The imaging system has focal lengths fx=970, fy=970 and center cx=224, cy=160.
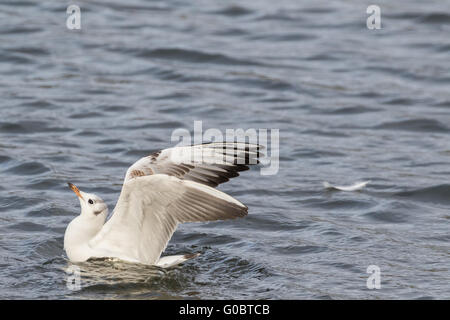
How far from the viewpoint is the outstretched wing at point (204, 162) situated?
811 centimetres

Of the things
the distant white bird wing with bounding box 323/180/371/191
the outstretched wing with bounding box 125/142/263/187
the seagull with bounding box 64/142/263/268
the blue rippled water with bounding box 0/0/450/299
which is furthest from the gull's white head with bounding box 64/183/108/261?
the distant white bird wing with bounding box 323/180/371/191

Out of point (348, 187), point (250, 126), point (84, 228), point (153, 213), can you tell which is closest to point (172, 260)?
point (153, 213)

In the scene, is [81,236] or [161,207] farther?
[81,236]

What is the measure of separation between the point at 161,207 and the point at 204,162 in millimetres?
649

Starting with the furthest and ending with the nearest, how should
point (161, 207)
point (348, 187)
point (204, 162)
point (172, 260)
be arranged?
point (348, 187)
point (204, 162)
point (172, 260)
point (161, 207)

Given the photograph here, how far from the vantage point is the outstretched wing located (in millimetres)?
8109

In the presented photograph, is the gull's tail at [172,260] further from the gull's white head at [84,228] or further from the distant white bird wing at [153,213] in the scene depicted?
the gull's white head at [84,228]

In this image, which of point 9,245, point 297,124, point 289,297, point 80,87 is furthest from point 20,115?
point 289,297

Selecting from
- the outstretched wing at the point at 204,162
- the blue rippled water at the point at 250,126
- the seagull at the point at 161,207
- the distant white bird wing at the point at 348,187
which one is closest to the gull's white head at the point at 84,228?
the seagull at the point at 161,207

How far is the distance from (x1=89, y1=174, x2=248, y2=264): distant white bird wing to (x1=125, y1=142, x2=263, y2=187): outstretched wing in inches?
15.2

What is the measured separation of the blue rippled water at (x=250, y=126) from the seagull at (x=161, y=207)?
168mm

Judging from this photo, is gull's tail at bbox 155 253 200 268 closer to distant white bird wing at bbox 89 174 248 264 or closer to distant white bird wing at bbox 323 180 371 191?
distant white bird wing at bbox 89 174 248 264

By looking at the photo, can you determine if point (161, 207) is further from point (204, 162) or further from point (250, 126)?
point (250, 126)

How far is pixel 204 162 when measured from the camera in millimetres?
8250
